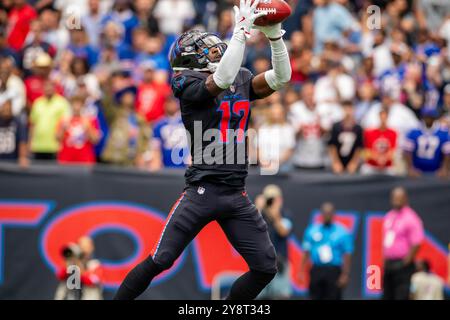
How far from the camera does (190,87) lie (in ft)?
20.9

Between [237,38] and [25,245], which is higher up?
[237,38]

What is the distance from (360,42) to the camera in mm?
14711

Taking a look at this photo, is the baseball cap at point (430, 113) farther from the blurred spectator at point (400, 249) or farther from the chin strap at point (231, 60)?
the chin strap at point (231, 60)

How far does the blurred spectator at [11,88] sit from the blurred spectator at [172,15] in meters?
3.05

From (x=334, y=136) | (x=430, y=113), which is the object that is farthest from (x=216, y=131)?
(x=430, y=113)

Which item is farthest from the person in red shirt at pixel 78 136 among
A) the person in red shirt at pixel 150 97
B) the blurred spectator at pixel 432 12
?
the blurred spectator at pixel 432 12

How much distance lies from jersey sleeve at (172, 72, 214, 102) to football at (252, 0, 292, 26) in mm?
576

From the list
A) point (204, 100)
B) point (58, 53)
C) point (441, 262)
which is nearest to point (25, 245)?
point (58, 53)

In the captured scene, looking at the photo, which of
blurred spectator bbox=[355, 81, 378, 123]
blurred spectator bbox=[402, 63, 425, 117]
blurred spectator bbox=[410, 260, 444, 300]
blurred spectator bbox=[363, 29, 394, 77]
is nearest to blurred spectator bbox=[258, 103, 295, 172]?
blurred spectator bbox=[355, 81, 378, 123]

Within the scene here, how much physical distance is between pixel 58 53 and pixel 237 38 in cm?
864

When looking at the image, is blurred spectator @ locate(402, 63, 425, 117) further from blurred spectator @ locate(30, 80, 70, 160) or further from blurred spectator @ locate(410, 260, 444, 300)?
blurred spectator @ locate(30, 80, 70, 160)

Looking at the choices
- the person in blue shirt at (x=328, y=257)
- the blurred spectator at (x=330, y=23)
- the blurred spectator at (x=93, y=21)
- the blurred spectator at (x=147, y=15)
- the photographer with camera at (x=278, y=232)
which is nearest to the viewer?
the photographer with camera at (x=278, y=232)

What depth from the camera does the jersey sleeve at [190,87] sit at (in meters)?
6.29
